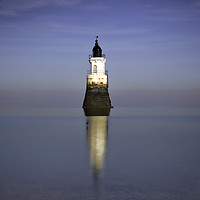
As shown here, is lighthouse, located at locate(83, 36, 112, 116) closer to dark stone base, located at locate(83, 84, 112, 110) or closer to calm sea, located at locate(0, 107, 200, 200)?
dark stone base, located at locate(83, 84, 112, 110)

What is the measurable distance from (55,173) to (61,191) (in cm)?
147

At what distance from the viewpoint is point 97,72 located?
34156 millimetres

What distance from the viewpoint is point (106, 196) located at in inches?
214

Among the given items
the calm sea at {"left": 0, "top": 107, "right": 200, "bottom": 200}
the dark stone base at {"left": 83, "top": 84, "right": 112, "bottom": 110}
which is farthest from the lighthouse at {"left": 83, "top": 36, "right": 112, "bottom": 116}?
the calm sea at {"left": 0, "top": 107, "right": 200, "bottom": 200}

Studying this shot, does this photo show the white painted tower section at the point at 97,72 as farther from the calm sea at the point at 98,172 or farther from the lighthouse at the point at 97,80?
the calm sea at the point at 98,172

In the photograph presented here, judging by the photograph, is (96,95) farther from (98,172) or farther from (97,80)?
(98,172)

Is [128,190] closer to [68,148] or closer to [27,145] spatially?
[68,148]

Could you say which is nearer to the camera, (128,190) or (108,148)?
(128,190)

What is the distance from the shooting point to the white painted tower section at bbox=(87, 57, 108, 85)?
33.9m

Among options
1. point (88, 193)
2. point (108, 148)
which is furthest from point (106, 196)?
point (108, 148)

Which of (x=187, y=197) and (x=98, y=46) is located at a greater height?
(x=98, y=46)

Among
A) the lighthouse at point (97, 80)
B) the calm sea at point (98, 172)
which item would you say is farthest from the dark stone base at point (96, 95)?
the calm sea at point (98, 172)

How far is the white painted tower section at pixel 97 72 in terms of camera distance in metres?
33.9

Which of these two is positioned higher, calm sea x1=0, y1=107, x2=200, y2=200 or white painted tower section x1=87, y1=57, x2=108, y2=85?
white painted tower section x1=87, y1=57, x2=108, y2=85
